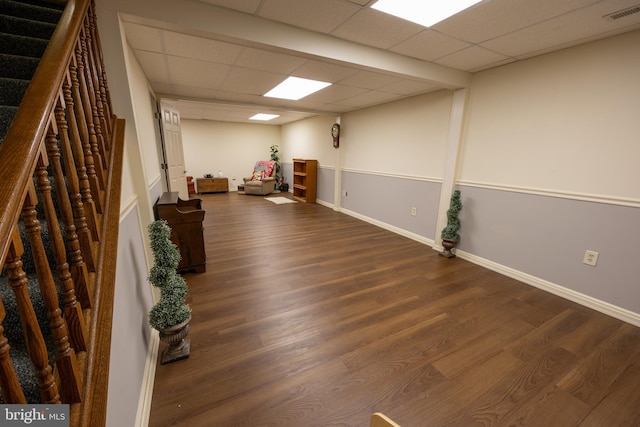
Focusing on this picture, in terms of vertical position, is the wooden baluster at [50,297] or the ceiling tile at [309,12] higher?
the ceiling tile at [309,12]

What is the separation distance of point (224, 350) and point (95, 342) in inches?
41.3

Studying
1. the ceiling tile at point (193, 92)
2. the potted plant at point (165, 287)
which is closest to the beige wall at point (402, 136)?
the ceiling tile at point (193, 92)

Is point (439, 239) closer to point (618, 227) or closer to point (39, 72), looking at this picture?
point (618, 227)

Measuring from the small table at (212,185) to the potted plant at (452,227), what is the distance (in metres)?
6.50

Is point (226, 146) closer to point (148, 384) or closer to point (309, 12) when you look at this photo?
point (309, 12)

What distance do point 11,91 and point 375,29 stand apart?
231cm

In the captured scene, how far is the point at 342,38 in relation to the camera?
2184 mm

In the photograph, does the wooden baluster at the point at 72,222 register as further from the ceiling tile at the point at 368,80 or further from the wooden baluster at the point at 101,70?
the ceiling tile at the point at 368,80

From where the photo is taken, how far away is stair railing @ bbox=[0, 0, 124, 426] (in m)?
0.53

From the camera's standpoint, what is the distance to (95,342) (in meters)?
0.78

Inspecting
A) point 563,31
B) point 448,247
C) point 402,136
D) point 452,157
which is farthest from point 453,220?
point 563,31

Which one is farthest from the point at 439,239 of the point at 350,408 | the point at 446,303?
the point at 350,408

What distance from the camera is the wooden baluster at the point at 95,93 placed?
47.1 inches

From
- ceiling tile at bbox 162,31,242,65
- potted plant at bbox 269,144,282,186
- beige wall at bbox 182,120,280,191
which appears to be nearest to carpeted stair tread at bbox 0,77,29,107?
ceiling tile at bbox 162,31,242,65
